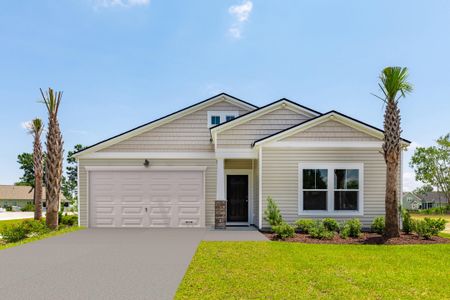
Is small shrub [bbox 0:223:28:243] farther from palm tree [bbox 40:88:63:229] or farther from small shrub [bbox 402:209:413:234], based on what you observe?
small shrub [bbox 402:209:413:234]

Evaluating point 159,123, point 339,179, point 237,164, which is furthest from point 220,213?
point 159,123

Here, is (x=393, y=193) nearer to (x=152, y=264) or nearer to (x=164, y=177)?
(x=152, y=264)

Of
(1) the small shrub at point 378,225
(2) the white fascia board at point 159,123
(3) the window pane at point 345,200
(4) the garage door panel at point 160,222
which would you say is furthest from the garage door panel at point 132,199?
(1) the small shrub at point 378,225

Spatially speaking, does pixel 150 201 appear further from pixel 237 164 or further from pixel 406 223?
pixel 406 223

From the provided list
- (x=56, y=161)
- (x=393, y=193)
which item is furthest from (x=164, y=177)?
(x=393, y=193)

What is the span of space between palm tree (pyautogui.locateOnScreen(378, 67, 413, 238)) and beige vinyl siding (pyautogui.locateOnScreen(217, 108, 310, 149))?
13.8 feet

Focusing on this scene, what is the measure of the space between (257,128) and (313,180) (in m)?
3.18

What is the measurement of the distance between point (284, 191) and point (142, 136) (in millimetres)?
6974

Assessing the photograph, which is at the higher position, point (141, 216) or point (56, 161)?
point (56, 161)

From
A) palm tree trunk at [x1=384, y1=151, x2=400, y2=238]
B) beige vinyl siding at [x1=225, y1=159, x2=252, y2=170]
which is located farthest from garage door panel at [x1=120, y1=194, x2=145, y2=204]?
palm tree trunk at [x1=384, y1=151, x2=400, y2=238]

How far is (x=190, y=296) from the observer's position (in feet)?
17.5

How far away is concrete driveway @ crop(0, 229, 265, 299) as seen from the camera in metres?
5.74

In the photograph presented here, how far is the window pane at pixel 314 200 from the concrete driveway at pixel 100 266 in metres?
2.37

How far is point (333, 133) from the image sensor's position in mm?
13250
